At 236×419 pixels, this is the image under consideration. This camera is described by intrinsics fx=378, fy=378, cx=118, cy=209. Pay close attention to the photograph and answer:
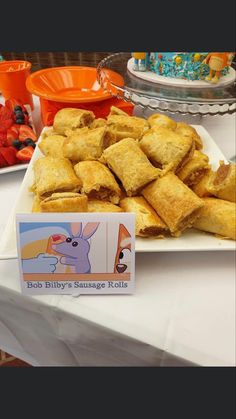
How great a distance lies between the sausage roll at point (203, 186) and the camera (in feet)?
3.42

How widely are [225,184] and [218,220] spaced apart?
12 cm

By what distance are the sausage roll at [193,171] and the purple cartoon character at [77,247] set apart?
1.27 ft

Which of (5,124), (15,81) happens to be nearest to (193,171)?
(5,124)

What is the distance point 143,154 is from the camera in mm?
1051

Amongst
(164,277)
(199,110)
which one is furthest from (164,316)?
(199,110)

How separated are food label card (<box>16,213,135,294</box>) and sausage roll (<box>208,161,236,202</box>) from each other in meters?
0.32

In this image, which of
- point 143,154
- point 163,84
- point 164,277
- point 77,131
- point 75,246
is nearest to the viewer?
point 75,246

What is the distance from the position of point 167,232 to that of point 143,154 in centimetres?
24

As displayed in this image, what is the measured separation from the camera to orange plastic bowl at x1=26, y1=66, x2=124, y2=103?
1.56m

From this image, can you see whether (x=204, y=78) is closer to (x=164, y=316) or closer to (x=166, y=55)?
(x=166, y=55)

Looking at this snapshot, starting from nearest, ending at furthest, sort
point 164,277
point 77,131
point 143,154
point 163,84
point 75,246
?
point 75,246 < point 164,277 < point 143,154 < point 77,131 < point 163,84

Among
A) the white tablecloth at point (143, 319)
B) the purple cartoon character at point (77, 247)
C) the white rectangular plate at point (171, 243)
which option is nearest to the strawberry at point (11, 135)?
the white rectangular plate at point (171, 243)

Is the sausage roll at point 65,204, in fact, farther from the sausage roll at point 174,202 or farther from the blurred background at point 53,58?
the blurred background at point 53,58

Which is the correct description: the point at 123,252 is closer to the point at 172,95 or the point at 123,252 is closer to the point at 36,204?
the point at 36,204
